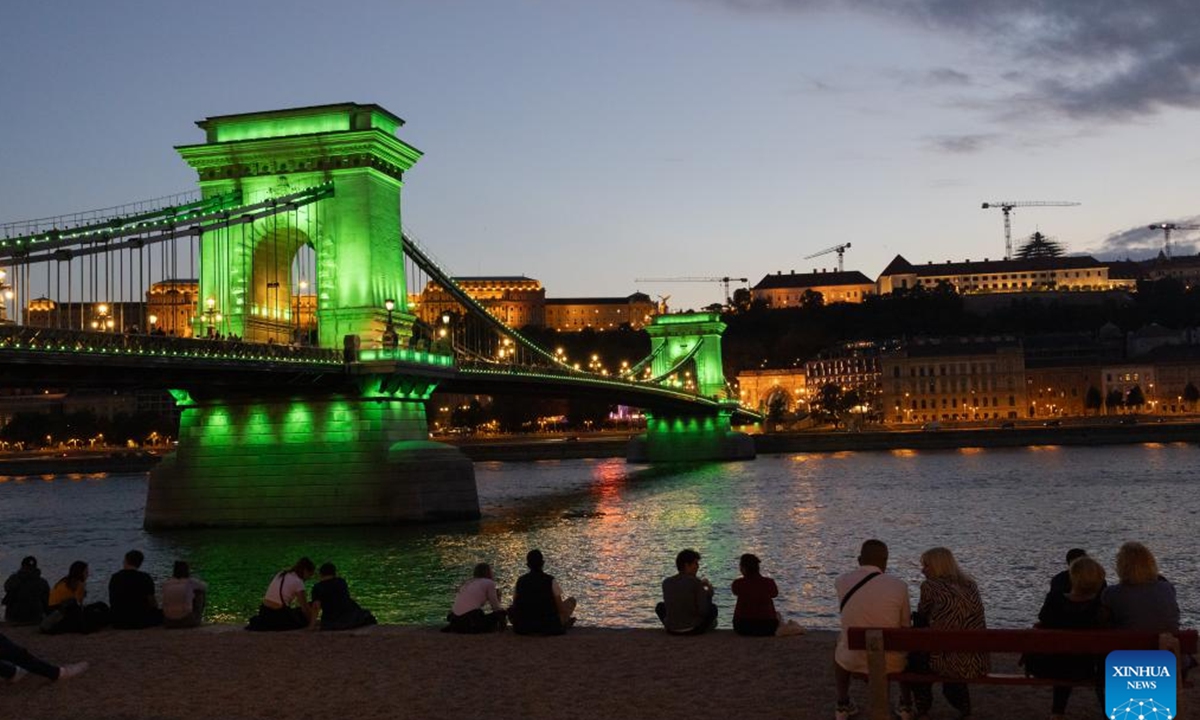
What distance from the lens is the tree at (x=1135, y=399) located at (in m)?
144

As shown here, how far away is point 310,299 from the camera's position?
54.3 m

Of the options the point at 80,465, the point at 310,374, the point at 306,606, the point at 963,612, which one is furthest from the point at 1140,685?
the point at 80,465

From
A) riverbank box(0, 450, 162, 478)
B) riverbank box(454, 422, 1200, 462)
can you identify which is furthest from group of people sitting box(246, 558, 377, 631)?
riverbank box(0, 450, 162, 478)

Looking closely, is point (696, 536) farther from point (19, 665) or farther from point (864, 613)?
point (864, 613)

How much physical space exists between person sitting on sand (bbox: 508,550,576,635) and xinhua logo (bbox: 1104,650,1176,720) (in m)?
7.05

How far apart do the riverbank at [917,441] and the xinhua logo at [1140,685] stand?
347 ft

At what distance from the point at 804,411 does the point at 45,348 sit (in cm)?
14484

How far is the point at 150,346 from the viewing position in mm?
34719

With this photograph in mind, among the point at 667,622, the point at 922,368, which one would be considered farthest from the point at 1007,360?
the point at 667,622

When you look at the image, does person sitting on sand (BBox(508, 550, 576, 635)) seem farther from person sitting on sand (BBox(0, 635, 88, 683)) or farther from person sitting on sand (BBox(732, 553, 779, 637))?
person sitting on sand (BBox(0, 635, 88, 683))

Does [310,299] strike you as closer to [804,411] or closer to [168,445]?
[168,445]

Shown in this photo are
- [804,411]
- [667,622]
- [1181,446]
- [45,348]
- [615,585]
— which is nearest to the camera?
[667,622]

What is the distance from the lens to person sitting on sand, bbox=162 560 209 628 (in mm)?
15695

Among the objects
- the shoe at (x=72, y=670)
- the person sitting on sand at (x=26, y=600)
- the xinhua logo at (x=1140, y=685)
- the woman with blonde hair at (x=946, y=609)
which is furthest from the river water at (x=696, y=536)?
the xinhua logo at (x=1140, y=685)
